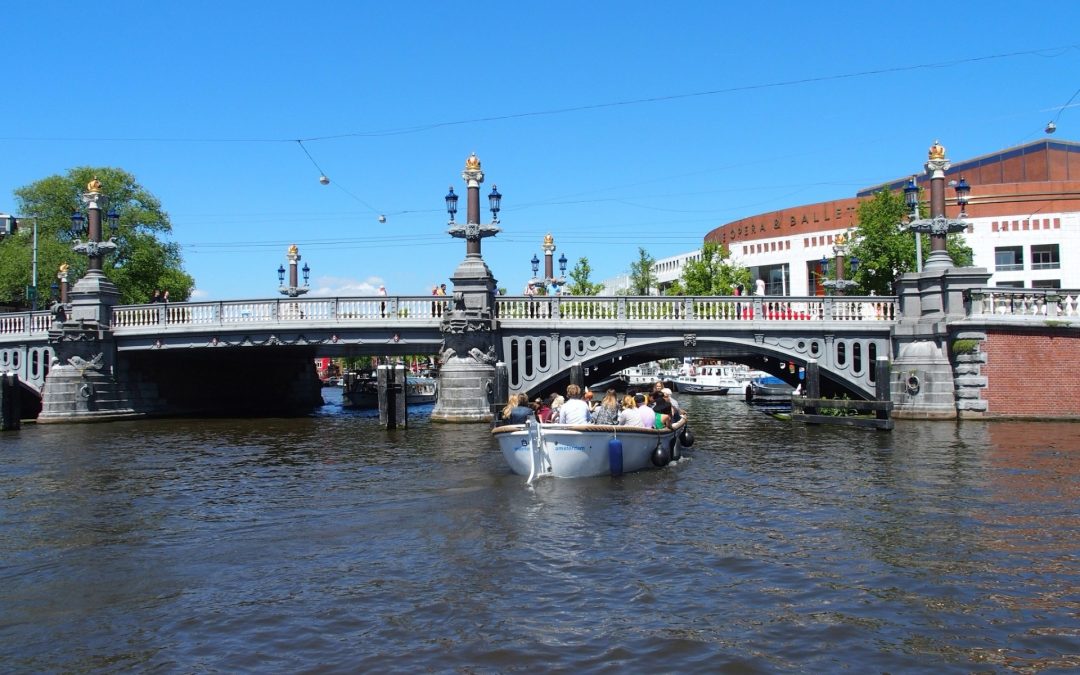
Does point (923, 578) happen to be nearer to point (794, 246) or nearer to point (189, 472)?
point (189, 472)

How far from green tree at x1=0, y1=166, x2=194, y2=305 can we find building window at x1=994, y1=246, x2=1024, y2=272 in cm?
5955

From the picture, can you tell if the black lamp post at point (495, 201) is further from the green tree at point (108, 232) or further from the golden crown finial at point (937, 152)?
the green tree at point (108, 232)

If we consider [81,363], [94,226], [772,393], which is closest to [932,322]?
[772,393]

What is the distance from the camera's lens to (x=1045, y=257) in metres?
64.6

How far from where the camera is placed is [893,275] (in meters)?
49.2

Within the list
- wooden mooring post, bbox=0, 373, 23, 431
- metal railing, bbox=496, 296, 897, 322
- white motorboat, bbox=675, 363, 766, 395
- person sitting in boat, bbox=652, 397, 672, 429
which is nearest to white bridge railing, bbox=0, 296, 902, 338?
metal railing, bbox=496, 296, 897, 322

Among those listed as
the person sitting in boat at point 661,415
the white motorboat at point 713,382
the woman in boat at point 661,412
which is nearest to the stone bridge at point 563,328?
the woman in boat at point 661,412

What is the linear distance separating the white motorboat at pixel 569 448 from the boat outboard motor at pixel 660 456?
83 cm

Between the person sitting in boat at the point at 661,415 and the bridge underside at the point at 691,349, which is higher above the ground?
the bridge underside at the point at 691,349

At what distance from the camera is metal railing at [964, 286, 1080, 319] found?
2970cm

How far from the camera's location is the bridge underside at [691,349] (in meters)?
32.0

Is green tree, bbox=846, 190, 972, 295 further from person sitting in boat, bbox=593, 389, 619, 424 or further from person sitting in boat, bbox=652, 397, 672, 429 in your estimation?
person sitting in boat, bbox=593, 389, 619, 424

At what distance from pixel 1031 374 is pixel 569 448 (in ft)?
63.6

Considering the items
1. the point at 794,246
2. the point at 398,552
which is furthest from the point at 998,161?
the point at 398,552
